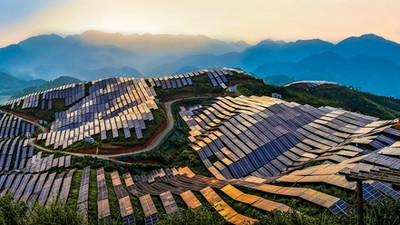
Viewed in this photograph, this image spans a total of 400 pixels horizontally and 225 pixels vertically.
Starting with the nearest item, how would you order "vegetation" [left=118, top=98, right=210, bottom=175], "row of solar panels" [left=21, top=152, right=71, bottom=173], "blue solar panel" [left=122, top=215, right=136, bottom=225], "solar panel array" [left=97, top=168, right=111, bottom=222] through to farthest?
"blue solar panel" [left=122, top=215, right=136, bottom=225] < "solar panel array" [left=97, top=168, right=111, bottom=222] < "row of solar panels" [left=21, top=152, right=71, bottom=173] < "vegetation" [left=118, top=98, right=210, bottom=175]

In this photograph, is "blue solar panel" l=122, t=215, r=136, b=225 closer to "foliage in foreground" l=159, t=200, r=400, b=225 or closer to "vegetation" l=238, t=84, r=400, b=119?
"foliage in foreground" l=159, t=200, r=400, b=225

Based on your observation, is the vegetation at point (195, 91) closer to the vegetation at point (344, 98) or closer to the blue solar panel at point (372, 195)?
the vegetation at point (344, 98)

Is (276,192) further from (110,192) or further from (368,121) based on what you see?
(368,121)

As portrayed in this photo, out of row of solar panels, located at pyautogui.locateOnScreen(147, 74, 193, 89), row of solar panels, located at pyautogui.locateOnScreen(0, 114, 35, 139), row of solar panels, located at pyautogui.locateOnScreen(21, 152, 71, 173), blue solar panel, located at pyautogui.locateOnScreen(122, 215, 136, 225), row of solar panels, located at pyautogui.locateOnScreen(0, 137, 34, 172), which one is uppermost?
row of solar panels, located at pyautogui.locateOnScreen(147, 74, 193, 89)

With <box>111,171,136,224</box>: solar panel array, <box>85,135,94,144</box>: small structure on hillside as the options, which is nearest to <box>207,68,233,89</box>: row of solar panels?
<box>85,135,94,144</box>: small structure on hillside

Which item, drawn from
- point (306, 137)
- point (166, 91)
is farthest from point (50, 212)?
point (166, 91)

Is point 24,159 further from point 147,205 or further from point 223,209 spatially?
point 223,209

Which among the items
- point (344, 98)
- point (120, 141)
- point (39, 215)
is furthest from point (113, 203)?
point (344, 98)
